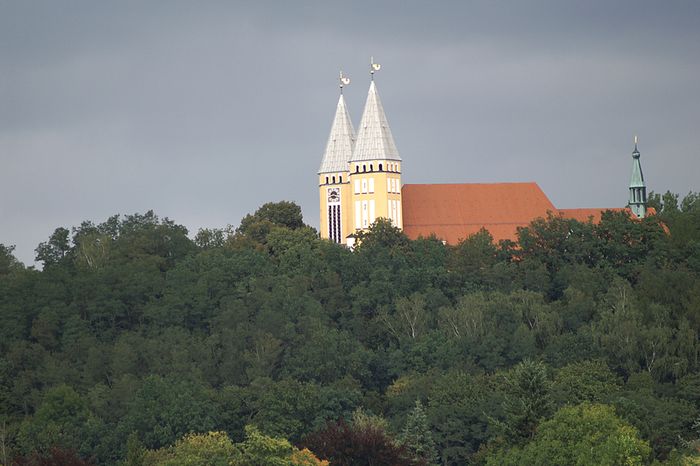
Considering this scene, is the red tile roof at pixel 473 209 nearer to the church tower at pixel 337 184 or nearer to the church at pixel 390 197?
the church at pixel 390 197

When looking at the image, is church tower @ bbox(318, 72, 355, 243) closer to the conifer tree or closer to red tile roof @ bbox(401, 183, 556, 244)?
red tile roof @ bbox(401, 183, 556, 244)

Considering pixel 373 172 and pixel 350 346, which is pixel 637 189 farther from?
pixel 350 346

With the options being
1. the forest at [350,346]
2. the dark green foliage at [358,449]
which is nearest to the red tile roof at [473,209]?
the forest at [350,346]

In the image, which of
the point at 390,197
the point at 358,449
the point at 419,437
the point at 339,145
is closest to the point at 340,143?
the point at 339,145

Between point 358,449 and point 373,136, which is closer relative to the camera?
point 358,449

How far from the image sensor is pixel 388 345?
97.8m

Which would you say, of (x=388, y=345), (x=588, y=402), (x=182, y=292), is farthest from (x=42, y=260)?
(x=588, y=402)

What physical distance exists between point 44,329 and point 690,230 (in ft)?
107

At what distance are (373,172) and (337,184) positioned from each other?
3359 mm

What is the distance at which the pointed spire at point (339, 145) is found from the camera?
4791 inches

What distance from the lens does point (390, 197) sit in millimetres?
119375

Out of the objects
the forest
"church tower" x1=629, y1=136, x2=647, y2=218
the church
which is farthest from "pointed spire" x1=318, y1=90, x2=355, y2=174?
"church tower" x1=629, y1=136, x2=647, y2=218

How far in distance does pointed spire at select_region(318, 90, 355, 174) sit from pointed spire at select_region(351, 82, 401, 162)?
6.64 ft

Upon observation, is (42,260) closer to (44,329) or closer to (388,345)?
(44,329)
